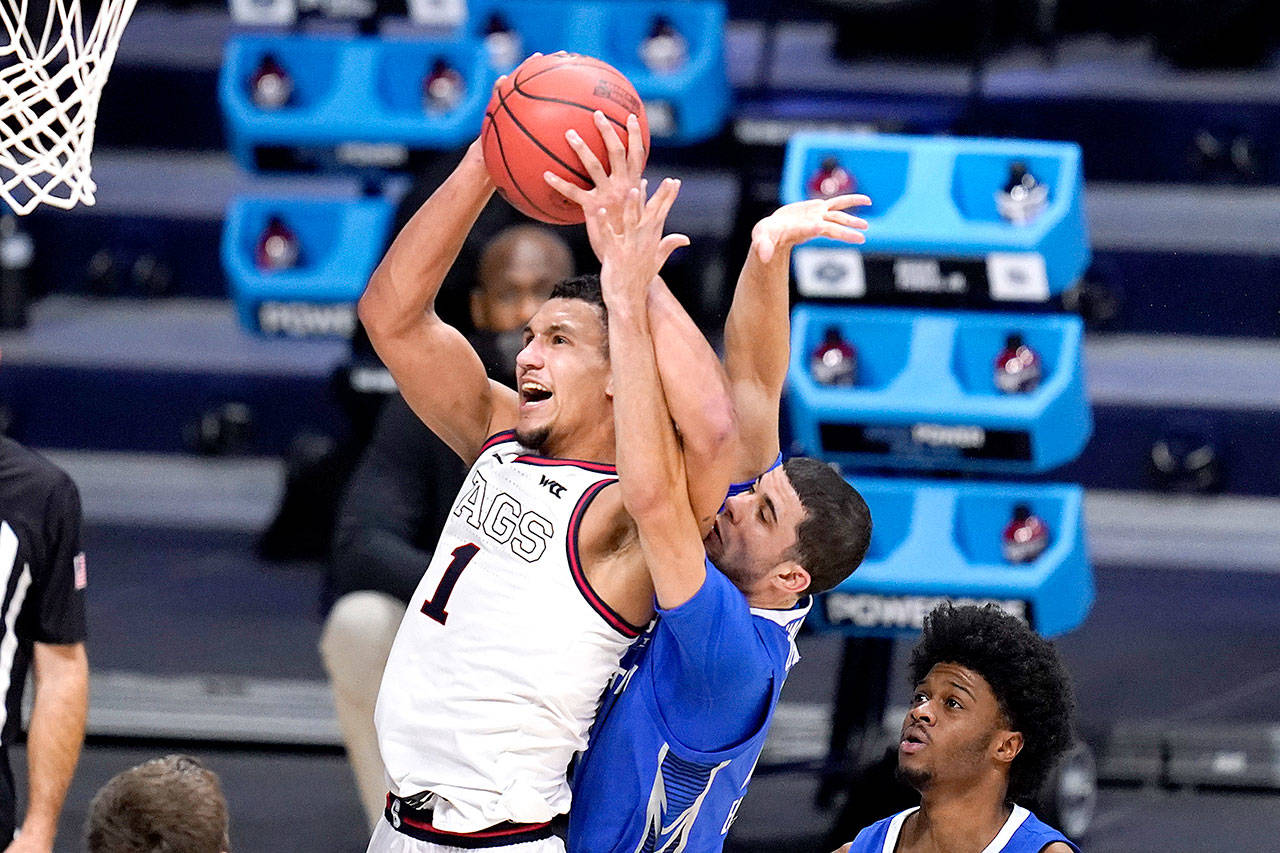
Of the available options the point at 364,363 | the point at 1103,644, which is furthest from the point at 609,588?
the point at 1103,644

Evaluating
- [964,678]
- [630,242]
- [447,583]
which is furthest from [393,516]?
[630,242]

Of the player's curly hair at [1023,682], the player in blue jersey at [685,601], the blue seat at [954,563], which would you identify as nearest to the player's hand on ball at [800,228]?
the player in blue jersey at [685,601]

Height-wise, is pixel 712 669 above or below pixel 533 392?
below

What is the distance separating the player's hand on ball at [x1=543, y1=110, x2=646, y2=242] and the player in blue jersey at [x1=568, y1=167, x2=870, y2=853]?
2cm

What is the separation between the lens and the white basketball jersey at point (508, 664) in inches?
125

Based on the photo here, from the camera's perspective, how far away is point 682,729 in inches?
127

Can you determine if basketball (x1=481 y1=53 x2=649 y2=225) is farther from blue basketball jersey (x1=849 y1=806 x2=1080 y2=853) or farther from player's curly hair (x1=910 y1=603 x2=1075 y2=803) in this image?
blue basketball jersey (x1=849 y1=806 x2=1080 y2=853)

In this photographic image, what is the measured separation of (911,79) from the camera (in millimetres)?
7918

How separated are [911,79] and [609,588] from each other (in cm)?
514

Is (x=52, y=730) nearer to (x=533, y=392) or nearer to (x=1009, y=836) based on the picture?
(x=533, y=392)

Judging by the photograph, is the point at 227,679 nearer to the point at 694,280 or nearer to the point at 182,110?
the point at 694,280

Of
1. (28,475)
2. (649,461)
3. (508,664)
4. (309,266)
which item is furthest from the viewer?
(309,266)

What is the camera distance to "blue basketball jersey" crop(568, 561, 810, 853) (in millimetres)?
3090

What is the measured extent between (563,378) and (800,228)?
522 mm
